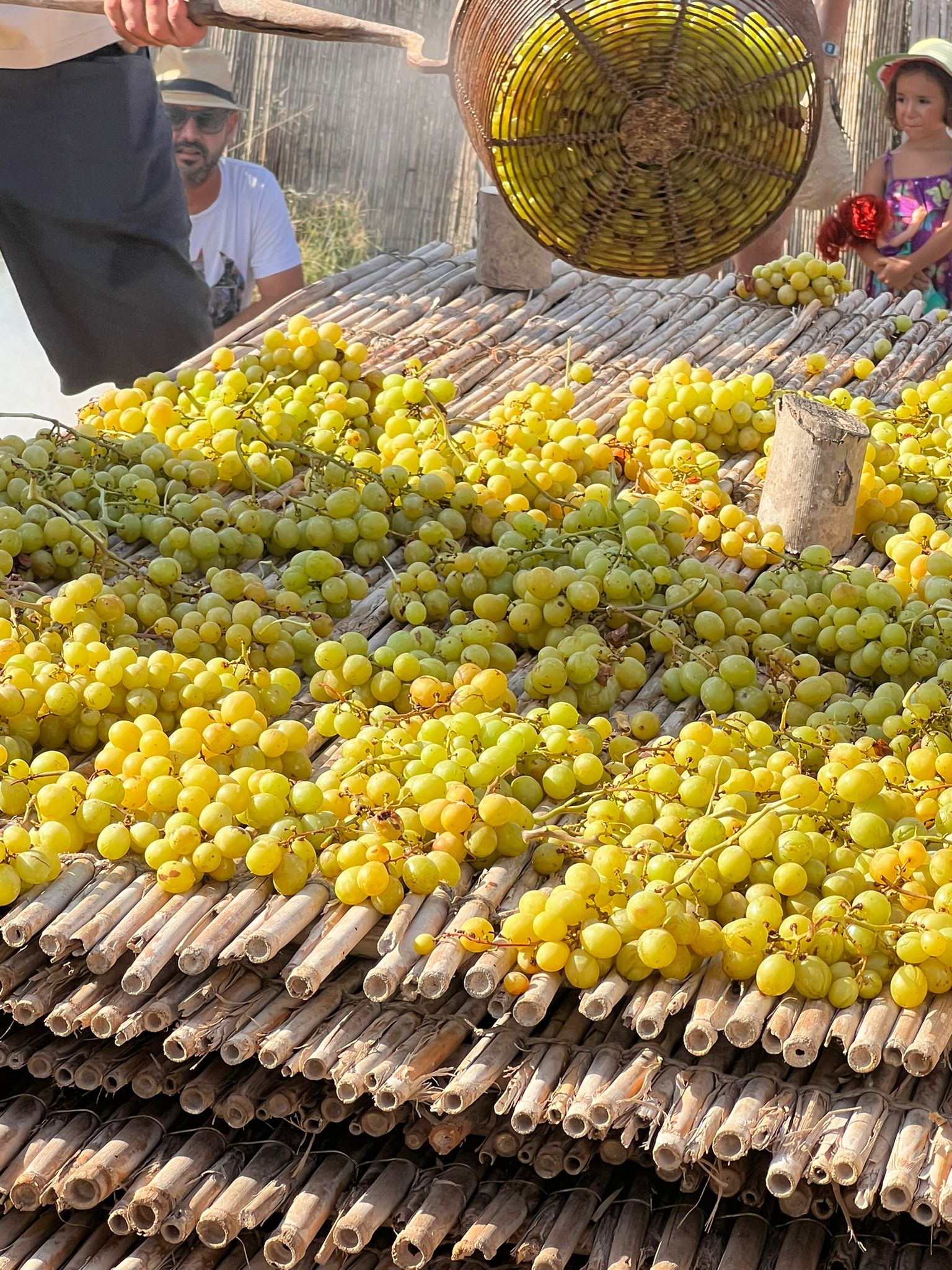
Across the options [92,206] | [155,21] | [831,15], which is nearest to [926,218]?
[831,15]

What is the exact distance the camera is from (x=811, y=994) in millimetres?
1176

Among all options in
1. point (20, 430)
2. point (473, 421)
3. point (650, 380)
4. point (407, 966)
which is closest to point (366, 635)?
point (473, 421)

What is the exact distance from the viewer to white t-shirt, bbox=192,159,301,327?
4742mm

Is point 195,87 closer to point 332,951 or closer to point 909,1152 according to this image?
point 332,951

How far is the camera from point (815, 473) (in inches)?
81.4

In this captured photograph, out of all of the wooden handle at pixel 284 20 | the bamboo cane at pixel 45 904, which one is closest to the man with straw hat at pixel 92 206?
the wooden handle at pixel 284 20

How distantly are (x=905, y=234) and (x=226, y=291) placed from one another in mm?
2471

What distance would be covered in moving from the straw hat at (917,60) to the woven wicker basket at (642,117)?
2787mm

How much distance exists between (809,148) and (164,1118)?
5.46ft

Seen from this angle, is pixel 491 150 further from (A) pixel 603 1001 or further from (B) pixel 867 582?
(A) pixel 603 1001

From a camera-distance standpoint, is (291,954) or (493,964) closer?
(493,964)

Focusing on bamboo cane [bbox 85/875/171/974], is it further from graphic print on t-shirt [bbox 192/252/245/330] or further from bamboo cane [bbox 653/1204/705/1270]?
graphic print on t-shirt [bbox 192/252/245/330]

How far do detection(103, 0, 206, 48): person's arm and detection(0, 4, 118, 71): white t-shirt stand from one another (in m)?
1.16

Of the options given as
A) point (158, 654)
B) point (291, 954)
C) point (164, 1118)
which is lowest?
point (164, 1118)
